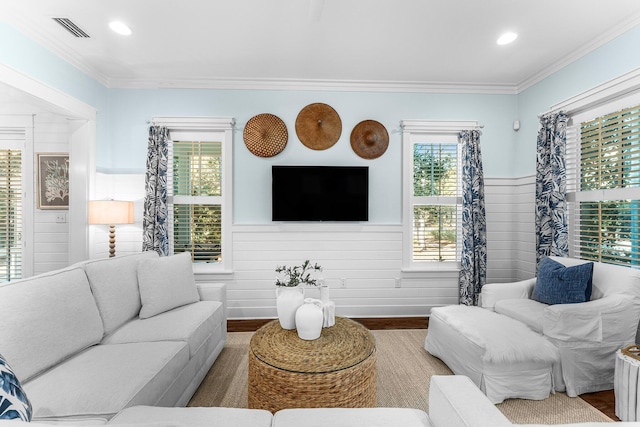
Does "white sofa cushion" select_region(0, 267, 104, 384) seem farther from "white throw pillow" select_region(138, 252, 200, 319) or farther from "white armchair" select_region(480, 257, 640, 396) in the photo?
"white armchair" select_region(480, 257, 640, 396)

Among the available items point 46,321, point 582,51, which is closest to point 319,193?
point 46,321

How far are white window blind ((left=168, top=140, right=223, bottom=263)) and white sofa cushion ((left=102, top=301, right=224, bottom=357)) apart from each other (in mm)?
1221

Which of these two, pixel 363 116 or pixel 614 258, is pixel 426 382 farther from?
pixel 363 116

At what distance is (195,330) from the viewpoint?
82.2 inches

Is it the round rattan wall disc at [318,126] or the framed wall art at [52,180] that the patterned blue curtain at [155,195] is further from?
the round rattan wall disc at [318,126]

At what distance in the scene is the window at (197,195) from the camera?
3619mm

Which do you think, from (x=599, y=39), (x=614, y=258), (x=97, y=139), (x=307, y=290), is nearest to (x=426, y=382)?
(x=307, y=290)

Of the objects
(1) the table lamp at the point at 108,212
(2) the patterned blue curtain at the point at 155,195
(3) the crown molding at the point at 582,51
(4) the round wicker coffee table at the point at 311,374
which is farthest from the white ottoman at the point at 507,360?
(1) the table lamp at the point at 108,212

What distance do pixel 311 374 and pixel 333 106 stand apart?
9.52ft

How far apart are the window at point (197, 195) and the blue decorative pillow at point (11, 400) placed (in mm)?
2787

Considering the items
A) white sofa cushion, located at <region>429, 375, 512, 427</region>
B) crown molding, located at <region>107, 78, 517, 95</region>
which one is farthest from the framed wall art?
white sofa cushion, located at <region>429, 375, 512, 427</region>

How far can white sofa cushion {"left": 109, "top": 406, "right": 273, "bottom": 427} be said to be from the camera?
1187 mm

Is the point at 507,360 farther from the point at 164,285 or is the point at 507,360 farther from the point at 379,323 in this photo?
the point at 164,285

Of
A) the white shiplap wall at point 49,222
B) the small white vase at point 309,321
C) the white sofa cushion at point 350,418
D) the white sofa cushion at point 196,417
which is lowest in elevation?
the white sofa cushion at point 196,417
